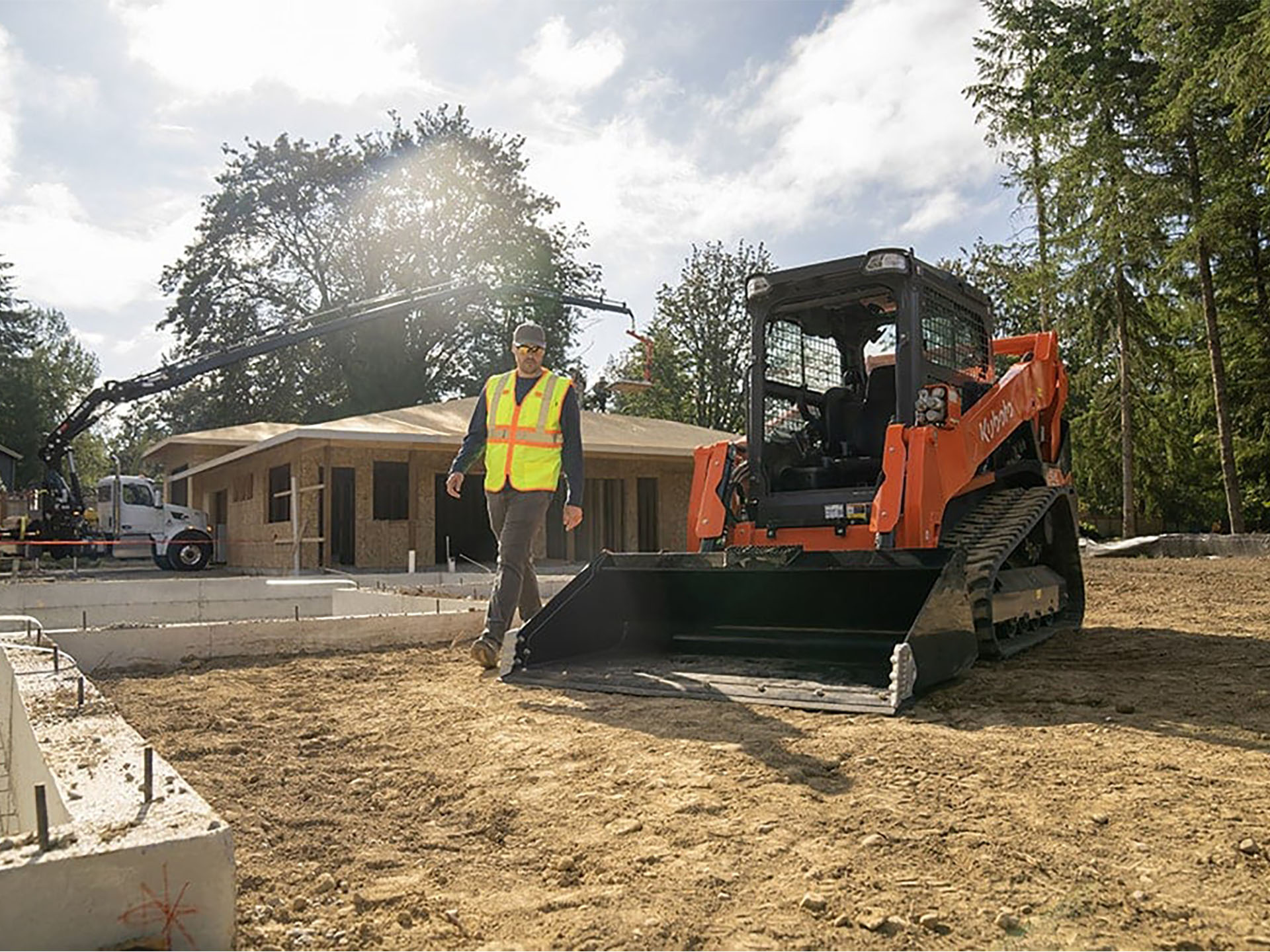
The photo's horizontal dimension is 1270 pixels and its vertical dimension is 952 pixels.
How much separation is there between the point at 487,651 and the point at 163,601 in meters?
5.41

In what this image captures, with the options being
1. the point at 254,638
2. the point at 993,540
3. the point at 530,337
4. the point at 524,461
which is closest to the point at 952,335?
the point at 993,540

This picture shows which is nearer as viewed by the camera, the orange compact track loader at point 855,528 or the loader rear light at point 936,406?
the orange compact track loader at point 855,528

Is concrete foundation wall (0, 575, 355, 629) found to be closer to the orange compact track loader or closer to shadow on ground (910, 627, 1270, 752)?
the orange compact track loader

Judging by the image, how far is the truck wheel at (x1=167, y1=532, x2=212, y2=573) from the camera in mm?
23781

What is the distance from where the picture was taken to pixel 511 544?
5879mm

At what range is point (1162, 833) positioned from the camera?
2707 millimetres

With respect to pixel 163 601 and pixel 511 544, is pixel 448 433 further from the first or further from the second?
pixel 511 544

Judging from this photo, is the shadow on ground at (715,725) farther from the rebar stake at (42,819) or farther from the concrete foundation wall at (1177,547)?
the concrete foundation wall at (1177,547)

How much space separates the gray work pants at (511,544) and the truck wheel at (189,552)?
19992 mm

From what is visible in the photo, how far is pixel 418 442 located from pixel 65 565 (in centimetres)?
1475

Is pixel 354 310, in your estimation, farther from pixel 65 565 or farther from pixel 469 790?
pixel 469 790

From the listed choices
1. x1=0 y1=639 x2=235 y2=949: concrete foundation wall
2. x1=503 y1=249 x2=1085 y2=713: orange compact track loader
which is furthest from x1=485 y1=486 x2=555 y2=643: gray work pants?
x1=0 y1=639 x2=235 y2=949: concrete foundation wall

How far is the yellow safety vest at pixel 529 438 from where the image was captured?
588 centimetres

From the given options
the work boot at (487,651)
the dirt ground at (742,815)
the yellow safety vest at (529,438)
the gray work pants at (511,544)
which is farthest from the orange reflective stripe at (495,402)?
the dirt ground at (742,815)
